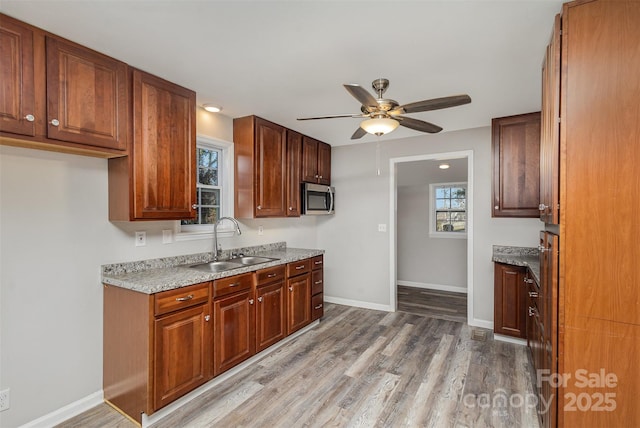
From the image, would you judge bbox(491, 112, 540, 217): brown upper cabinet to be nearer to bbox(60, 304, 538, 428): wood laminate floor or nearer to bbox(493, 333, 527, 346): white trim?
bbox(493, 333, 527, 346): white trim

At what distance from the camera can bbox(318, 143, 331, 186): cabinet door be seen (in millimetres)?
4472

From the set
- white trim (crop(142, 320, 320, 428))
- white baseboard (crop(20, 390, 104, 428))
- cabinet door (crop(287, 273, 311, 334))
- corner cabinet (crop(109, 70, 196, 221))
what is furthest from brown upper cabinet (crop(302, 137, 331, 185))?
white baseboard (crop(20, 390, 104, 428))

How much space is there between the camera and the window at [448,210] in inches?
215

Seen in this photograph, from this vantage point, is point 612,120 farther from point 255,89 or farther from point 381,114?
point 255,89

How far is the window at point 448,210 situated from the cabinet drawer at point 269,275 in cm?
345

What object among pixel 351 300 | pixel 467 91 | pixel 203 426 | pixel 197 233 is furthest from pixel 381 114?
pixel 351 300

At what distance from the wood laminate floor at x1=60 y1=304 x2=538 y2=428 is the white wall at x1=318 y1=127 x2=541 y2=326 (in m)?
0.97

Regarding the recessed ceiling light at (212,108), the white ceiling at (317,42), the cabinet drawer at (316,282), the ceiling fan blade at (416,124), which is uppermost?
the white ceiling at (317,42)

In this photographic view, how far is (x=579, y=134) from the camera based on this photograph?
1460 millimetres

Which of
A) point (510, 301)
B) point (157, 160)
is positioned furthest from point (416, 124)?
point (510, 301)

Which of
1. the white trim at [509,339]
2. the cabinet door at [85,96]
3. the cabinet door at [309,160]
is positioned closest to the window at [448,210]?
the white trim at [509,339]

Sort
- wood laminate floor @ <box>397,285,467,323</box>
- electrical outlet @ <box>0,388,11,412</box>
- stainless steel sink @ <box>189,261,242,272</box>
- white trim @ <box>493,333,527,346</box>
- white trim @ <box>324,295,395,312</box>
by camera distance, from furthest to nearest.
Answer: white trim @ <box>324,295,395,312</box>, wood laminate floor @ <box>397,285,467,323</box>, white trim @ <box>493,333,527,346</box>, stainless steel sink @ <box>189,261,242,272</box>, electrical outlet @ <box>0,388,11,412</box>

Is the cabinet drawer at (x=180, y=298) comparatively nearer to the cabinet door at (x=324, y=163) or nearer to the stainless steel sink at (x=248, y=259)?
the stainless steel sink at (x=248, y=259)

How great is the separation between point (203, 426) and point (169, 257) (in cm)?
135
